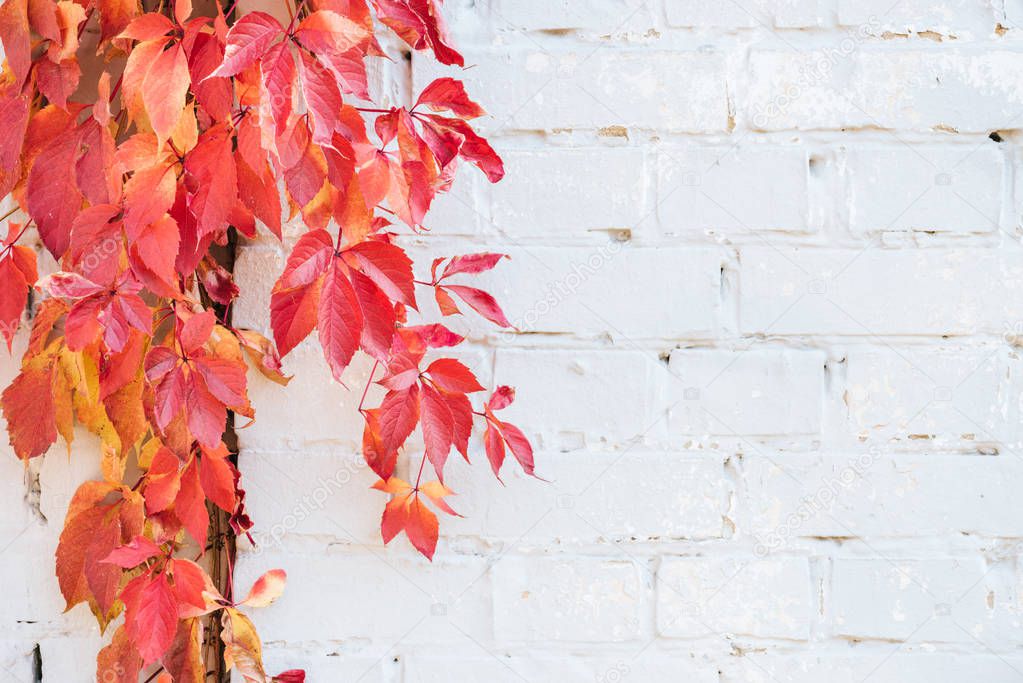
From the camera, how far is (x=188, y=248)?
64cm

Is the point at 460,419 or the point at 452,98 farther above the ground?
the point at 452,98

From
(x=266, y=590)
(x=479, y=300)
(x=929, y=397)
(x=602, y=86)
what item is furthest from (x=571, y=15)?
(x=266, y=590)

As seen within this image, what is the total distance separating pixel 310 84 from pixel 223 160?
0.13 meters

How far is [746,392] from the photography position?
0.78 m

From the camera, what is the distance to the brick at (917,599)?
0.78 metres

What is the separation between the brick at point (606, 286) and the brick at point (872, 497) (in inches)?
6.7

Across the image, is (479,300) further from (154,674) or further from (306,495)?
(154,674)

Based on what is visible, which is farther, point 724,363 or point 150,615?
point 724,363

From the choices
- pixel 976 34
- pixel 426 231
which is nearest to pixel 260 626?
pixel 426 231

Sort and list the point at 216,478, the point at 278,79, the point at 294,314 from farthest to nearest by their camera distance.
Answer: the point at 216,478 < the point at 294,314 < the point at 278,79

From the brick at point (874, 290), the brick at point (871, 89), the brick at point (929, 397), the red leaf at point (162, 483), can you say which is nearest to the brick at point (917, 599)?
the brick at point (929, 397)

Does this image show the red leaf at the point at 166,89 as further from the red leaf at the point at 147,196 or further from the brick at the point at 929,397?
the brick at the point at 929,397

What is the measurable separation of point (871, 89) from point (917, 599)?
52 cm

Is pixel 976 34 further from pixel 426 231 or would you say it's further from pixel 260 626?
pixel 260 626
